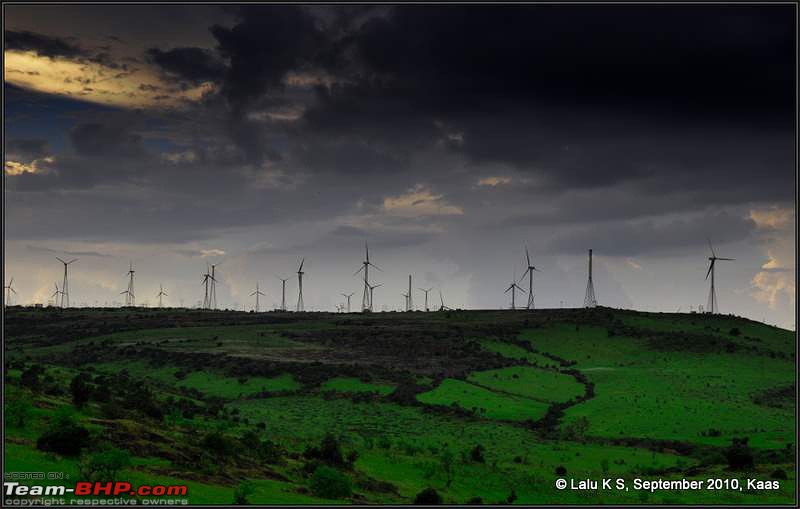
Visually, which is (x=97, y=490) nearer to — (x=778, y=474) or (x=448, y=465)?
(x=448, y=465)

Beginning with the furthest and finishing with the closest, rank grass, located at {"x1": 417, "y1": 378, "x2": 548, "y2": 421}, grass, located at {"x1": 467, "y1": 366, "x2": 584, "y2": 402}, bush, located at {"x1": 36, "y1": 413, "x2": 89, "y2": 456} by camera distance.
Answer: grass, located at {"x1": 467, "y1": 366, "x2": 584, "y2": 402}, grass, located at {"x1": 417, "y1": 378, "x2": 548, "y2": 421}, bush, located at {"x1": 36, "y1": 413, "x2": 89, "y2": 456}

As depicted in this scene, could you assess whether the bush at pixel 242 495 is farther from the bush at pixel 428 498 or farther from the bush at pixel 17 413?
the bush at pixel 17 413

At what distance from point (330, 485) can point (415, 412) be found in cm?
6285

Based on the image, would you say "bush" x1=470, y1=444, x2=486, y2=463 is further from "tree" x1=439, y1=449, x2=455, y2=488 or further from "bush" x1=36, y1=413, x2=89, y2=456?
"bush" x1=36, y1=413, x2=89, y2=456

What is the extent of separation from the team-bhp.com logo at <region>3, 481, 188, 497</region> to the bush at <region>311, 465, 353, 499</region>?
932cm

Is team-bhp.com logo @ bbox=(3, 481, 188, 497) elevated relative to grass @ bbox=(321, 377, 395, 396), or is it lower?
elevated

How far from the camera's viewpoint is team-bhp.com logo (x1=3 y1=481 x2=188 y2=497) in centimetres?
3788

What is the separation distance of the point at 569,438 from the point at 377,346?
85.9 m

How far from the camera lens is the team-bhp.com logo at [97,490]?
3788 centimetres

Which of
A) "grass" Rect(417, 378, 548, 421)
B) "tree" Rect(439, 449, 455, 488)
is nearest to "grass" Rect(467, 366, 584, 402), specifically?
"grass" Rect(417, 378, 548, 421)

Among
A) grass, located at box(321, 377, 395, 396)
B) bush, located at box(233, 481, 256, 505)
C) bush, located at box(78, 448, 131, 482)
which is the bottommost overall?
grass, located at box(321, 377, 395, 396)

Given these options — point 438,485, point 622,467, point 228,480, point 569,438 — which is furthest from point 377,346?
point 228,480

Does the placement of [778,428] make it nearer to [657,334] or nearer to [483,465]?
[483,465]

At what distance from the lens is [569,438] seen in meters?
98.3
